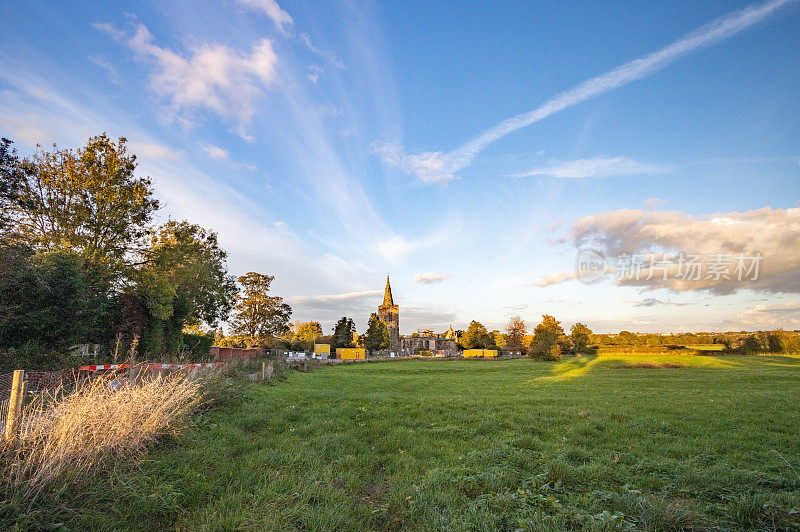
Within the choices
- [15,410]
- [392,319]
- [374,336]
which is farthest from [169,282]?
[392,319]

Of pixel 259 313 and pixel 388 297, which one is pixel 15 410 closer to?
pixel 259 313

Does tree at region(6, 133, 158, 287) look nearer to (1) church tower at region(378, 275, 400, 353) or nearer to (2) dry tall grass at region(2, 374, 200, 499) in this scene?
(2) dry tall grass at region(2, 374, 200, 499)

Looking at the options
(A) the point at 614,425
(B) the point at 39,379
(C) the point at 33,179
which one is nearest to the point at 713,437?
(A) the point at 614,425

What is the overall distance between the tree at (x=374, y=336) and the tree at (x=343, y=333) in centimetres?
305

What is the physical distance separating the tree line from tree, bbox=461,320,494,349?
64.5 meters

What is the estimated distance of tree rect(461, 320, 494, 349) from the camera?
7976 cm

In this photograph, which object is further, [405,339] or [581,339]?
[405,339]

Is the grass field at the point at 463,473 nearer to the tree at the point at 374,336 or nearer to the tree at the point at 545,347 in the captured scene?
the tree at the point at 545,347

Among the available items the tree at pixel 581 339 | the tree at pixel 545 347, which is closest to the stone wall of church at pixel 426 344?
the tree at pixel 581 339

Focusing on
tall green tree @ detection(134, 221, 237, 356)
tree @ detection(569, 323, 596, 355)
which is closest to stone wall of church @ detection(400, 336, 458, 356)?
tree @ detection(569, 323, 596, 355)

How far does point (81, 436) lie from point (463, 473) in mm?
5386

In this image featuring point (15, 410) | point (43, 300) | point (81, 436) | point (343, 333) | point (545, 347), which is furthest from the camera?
point (343, 333)

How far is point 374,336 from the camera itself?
6712cm

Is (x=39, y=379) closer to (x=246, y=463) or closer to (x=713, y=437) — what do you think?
(x=246, y=463)
